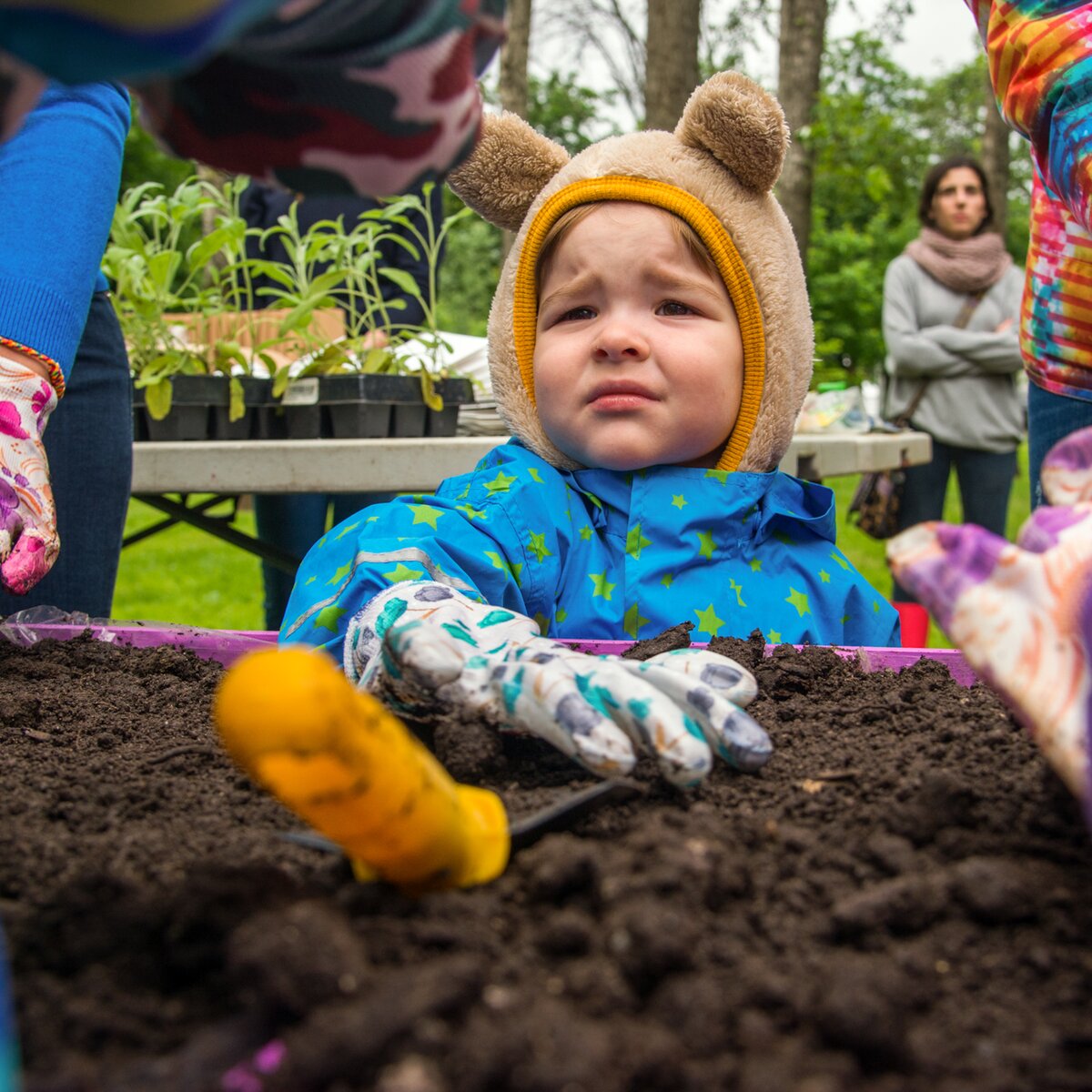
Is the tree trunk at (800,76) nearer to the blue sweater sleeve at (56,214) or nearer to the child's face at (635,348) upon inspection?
the child's face at (635,348)

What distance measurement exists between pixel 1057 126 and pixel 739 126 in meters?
0.46

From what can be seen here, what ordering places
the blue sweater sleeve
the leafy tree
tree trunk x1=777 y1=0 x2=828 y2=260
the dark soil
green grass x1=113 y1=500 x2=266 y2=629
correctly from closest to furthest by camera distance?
the dark soil < the blue sweater sleeve < green grass x1=113 y1=500 x2=266 y2=629 < tree trunk x1=777 y1=0 x2=828 y2=260 < the leafy tree

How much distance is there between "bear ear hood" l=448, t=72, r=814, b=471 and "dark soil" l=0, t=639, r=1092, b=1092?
2.80 ft

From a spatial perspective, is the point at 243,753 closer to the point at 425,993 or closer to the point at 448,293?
the point at 425,993

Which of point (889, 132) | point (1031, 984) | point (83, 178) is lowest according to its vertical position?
point (1031, 984)

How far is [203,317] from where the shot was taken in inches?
105

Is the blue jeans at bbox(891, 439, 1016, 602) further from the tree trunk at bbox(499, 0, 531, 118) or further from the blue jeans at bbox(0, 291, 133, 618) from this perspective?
the blue jeans at bbox(0, 291, 133, 618)

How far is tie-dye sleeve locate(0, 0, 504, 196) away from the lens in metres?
0.46

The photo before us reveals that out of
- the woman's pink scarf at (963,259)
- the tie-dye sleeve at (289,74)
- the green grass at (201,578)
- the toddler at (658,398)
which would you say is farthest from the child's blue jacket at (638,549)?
the woman's pink scarf at (963,259)

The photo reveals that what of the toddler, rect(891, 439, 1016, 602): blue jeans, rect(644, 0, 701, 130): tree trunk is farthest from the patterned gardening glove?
rect(644, 0, 701, 130): tree trunk

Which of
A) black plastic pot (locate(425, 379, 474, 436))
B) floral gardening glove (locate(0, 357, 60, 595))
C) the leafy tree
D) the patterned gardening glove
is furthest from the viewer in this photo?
the leafy tree

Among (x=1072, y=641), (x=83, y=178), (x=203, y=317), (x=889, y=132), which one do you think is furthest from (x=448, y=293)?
(x=1072, y=641)

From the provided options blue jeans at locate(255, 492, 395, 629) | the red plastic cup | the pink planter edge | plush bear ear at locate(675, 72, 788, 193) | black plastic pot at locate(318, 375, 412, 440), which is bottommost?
blue jeans at locate(255, 492, 395, 629)

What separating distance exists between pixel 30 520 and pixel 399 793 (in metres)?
0.88
